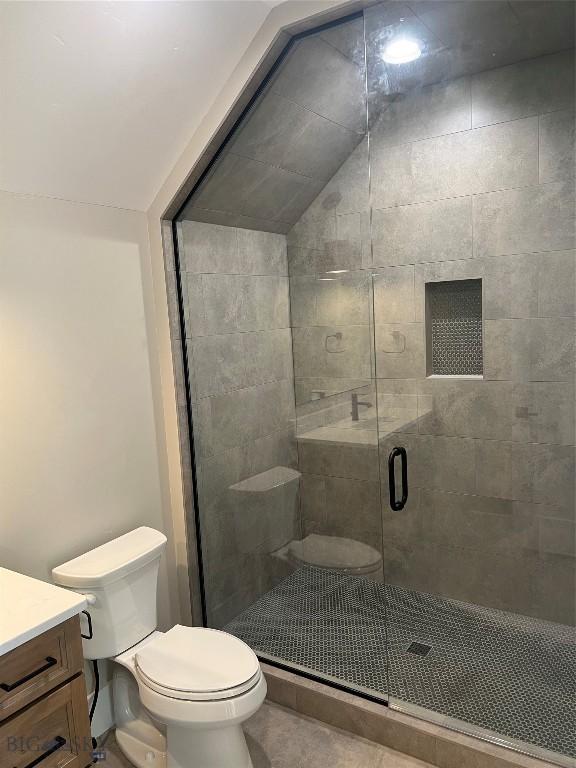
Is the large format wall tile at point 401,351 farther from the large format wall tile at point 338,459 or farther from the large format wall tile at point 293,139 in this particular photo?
the large format wall tile at point 293,139

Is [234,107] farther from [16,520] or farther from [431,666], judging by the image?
[431,666]

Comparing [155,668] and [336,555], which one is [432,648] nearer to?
[336,555]

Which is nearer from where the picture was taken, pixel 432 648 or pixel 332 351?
pixel 432 648

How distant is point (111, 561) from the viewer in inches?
84.0

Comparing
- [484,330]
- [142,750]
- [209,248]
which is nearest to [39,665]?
[142,750]

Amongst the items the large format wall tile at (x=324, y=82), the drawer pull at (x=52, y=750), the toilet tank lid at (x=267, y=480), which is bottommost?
the drawer pull at (x=52, y=750)

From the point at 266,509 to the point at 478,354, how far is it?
1291 mm

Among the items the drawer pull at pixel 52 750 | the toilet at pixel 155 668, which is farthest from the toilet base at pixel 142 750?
the drawer pull at pixel 52 750

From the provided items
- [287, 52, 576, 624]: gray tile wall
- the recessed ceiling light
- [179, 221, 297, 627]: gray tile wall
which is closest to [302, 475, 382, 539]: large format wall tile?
[287, 52, 576, 624]: gray tile wall

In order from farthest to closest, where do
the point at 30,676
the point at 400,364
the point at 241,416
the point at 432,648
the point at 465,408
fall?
the point at 241,416 < the point at 400,364 < the point at 465,408 < the point at 432,648 < the point at 30,676

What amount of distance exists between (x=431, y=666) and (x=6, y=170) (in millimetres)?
2474

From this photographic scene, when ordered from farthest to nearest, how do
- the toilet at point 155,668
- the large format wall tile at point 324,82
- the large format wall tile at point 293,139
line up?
the large format wall tile at point 293,139
the large format wall tile at point 324,82
the toilet at point 155,668

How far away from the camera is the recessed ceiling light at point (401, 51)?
→ 85.1 inches

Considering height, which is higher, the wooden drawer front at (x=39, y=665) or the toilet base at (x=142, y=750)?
the wooden drawer front at (x=39, y=665)
